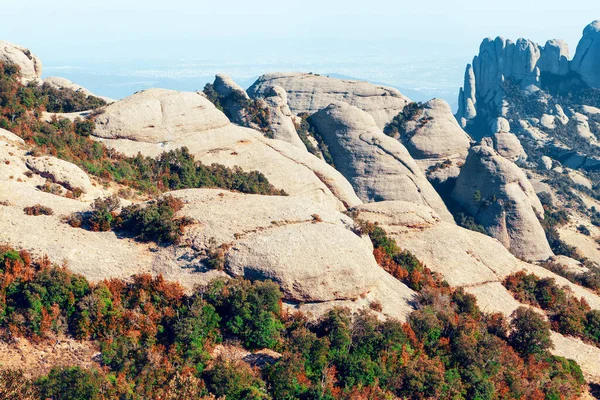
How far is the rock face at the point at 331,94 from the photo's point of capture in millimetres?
85875

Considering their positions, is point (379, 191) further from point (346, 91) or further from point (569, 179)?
point (569, 179)

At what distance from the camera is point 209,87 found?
7681cm

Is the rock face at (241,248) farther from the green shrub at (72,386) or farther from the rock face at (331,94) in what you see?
the rock face at (331,94)

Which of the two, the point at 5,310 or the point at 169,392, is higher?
the point at 5,310

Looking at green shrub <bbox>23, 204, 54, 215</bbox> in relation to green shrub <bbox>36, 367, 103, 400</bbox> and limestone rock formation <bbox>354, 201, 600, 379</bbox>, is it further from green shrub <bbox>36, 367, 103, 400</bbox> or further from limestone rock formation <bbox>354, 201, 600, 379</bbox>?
limestone rock formation <bbox>354, 201, 600, 379</bbox>

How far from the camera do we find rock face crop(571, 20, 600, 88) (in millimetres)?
144875

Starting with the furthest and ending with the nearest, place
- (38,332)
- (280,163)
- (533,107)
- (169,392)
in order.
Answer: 1. (533,107)
2. (280,163)
3. (38,332)
4. (169,392)

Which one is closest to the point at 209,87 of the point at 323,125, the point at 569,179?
the point at 323,125

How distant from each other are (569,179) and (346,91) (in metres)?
45.6

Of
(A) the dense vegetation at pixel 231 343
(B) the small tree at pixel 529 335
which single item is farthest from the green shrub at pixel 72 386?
(B) the small tree at pixel 529 335

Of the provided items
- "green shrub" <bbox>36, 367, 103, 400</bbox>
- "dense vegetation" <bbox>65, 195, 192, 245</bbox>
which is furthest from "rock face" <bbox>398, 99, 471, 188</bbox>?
"green shrub" <bbox>36, 367, 103, 400</bbox>

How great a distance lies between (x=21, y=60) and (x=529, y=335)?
54.0 meters

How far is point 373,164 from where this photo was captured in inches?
2625

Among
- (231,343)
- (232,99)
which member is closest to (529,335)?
(231,343)
